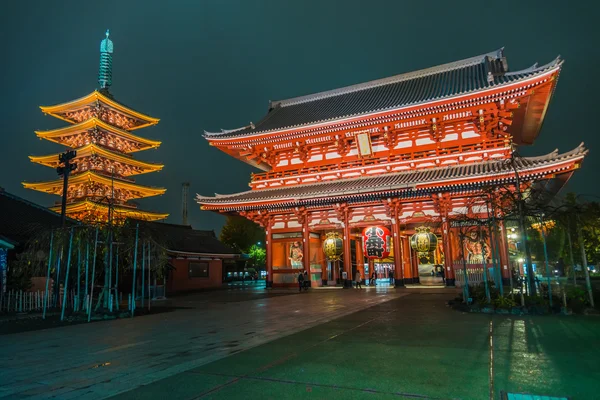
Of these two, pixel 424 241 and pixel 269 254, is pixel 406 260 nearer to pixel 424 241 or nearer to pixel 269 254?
pixel 424 241

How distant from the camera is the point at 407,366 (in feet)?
18.1

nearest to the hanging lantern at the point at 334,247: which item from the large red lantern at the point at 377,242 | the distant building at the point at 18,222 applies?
the large red lantern at the point at 377,242

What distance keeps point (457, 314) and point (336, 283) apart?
53.2ft

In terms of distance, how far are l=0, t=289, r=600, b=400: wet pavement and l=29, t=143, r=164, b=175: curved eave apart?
32.9m

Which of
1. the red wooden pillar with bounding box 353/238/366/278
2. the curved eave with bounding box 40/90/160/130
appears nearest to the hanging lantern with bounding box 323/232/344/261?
the red wooden pillar with bounding box 353/238/366/278

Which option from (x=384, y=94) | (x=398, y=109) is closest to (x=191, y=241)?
(x=384, y=94)

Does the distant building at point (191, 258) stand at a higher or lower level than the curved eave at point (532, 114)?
lower

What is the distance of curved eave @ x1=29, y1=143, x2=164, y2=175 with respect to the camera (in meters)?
38.3

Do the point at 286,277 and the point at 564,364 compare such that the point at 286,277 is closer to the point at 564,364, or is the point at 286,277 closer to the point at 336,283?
the point at 336,283

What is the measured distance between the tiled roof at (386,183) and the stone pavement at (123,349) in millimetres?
10827

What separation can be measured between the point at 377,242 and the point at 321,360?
17.4 meters

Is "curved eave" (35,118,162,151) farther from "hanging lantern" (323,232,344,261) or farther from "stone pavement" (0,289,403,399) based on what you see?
"stone pavement" (0,289,403,399)

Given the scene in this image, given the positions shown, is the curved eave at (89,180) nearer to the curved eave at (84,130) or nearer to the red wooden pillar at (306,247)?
the curved eave at (84,130)

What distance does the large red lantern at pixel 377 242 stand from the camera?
74.6 feet
